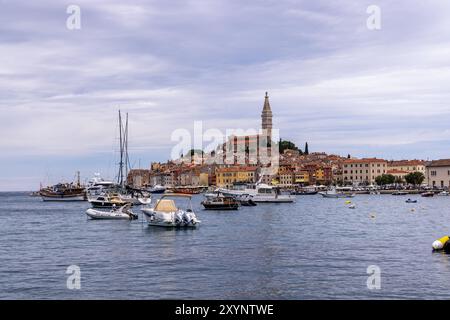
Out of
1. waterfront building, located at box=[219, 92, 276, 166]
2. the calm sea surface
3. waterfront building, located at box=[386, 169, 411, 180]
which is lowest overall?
the calm sea surface

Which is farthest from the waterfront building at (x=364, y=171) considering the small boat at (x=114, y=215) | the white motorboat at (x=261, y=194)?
the small boat at (x=114, y=215)

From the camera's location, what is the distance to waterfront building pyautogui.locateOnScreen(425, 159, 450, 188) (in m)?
131

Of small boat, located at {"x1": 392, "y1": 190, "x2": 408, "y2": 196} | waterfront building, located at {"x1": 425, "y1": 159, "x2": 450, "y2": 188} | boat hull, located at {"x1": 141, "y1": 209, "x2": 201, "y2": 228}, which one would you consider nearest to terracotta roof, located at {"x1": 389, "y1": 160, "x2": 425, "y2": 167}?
waterfront building, located at {"x1": 425, "y1": 159, "x2": 450, "y2": 188}

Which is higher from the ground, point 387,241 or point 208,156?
point 208,156

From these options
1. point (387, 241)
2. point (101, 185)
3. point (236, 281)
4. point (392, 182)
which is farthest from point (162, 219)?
point (392, 182)

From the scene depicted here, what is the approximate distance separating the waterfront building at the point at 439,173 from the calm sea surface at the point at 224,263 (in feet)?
332

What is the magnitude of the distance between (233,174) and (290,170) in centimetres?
1594

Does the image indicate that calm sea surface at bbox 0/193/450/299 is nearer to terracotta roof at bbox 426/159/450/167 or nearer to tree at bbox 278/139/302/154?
terracotta roof at bbox 426/159/450/167

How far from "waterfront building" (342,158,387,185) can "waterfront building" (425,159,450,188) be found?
16.4 metres

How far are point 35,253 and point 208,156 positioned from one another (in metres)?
154

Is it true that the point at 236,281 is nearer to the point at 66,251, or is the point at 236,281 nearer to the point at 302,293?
the point at 302,293

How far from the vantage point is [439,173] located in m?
132

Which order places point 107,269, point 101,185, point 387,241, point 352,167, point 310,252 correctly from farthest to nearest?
point 352,167 → point 101,185 → point 387,241 → point 310,252 → point 107,269

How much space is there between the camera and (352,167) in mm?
151500
